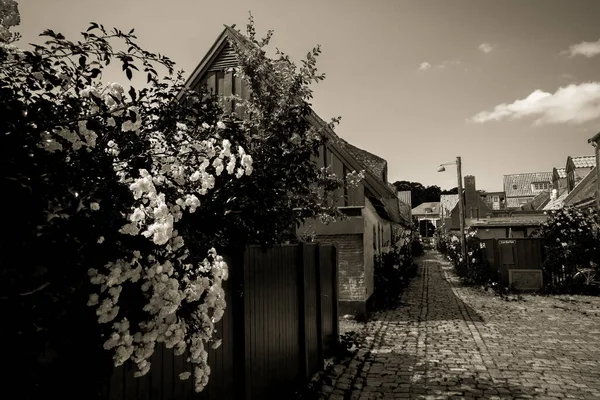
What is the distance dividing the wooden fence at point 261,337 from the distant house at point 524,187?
2646 inches

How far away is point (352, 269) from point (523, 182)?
67.2 m

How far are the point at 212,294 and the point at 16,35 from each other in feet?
5.99

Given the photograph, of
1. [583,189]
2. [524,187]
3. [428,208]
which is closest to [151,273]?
[583,189]

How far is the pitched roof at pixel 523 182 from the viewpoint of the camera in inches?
2650

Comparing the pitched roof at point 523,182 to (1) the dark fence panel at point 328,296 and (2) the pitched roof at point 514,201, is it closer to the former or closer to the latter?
(2) the pitched roof at point 514,201

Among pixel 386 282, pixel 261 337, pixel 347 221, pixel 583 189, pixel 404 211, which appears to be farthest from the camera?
pixel 404 211

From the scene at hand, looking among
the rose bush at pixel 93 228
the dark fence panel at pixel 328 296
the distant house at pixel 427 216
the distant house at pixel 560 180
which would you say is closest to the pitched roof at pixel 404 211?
the distant house at pixel 560 180

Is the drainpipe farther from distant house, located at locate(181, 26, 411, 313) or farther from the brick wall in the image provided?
the brick wall

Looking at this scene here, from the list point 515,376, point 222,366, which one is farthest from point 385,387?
point 222,366

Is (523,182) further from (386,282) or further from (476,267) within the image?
(386,282)

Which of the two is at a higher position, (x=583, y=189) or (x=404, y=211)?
(x=583, y=189)

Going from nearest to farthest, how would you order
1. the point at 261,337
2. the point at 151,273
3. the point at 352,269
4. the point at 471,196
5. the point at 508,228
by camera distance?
the point at 151,273 < the point at 261,337 < the point at 352,269 < the point at 508,228 < the point at 471,196

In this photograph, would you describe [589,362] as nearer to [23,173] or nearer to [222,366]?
[222,366]

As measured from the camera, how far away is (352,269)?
11.4 m
